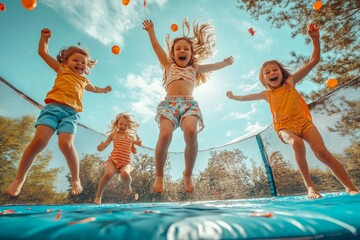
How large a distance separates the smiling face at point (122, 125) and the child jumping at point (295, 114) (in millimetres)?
2029

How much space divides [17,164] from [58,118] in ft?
5.49

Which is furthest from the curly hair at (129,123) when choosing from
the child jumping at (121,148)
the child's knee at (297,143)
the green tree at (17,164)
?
the child's knee at (297,143)

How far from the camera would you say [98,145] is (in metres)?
4.29

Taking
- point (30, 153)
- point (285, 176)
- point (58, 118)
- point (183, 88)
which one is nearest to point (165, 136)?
point (183, 88)

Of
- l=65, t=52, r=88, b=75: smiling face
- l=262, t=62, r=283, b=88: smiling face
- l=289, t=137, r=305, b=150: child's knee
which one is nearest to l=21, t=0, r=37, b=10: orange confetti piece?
l=65, t=52, r=88, b=75: smiling face

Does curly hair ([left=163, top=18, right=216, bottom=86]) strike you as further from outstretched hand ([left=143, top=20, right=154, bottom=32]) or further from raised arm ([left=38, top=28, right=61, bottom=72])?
raised arm ([left=38, top=28, right=61, bottom=72])

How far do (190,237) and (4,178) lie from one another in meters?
3.70

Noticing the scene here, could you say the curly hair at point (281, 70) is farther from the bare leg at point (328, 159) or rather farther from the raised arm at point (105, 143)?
the raised arm at point (105, 143)

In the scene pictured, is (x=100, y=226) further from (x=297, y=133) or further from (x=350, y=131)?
(x=350, y=131)

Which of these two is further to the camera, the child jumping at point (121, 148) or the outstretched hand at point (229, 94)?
the child jumping at point (121, 148)

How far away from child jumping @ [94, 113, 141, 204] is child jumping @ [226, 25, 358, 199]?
6.67 feet

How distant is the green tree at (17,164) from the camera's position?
3371mm

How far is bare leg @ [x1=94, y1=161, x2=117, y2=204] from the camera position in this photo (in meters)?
3.64

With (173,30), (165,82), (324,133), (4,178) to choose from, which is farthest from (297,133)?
(4,178)
